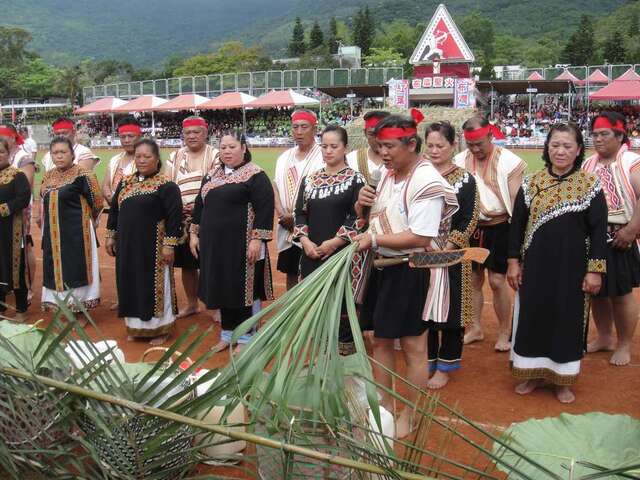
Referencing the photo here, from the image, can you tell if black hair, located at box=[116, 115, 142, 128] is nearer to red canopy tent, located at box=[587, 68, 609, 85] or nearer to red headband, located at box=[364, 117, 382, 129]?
red headband, located at box=[364, 117, 382, 129]

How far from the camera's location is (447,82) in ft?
128

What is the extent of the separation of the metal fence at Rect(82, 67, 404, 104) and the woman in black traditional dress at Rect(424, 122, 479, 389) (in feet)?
130

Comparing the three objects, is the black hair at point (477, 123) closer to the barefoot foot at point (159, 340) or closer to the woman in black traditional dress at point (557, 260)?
the woman in black traditional dress at point (557, 260)

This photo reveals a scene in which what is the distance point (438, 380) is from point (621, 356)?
1.40m

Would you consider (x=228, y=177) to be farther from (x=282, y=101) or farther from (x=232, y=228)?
(x=282, y=101)

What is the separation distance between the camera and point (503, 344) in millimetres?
5379

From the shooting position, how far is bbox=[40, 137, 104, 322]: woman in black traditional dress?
6.11 m

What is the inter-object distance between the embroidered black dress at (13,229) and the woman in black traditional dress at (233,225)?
194 centimetres

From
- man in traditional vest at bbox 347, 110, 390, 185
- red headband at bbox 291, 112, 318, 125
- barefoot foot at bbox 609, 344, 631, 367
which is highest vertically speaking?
red headband at bbox 291, 112, 318, 125

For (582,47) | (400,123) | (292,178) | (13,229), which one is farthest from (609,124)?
(582,47)

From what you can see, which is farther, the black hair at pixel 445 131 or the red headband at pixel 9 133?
the red headband at pixel 9 133

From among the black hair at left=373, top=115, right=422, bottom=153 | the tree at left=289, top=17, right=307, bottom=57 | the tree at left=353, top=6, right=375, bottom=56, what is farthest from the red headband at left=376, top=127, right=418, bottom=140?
the tree at left=289, top=17, right=307, bottom=57

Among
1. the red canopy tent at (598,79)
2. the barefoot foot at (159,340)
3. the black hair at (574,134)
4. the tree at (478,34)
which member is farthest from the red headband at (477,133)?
the tree at (478,34)

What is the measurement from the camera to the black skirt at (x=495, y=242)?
5.28m
